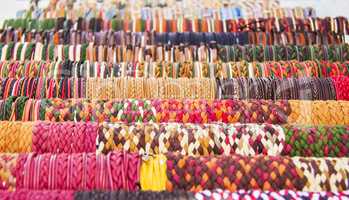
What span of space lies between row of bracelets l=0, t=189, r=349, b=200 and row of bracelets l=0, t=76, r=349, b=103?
25cm

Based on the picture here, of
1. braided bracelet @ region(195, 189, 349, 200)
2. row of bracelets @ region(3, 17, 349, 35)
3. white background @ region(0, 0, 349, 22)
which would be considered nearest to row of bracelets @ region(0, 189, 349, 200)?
braided bracelet @ region(195, 189, 349, 200)

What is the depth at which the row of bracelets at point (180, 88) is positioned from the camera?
0.73m

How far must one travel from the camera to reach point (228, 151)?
598mm

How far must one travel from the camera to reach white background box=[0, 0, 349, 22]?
1.25m

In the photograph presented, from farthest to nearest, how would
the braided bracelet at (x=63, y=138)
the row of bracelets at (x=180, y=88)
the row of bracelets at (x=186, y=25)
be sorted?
the row of bracelets at (x=186, y=25) → the row of bracelets at (x=180, y=88) → the braided bracelet at (x=63, y=138)

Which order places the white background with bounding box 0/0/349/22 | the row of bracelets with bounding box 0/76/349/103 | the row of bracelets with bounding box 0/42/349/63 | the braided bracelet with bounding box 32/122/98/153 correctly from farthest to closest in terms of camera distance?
the white background with bounding box 0/0/349/22 → the row of bracelets with bounding box 0/42/349/63 → the row of bracelets with bounding box 0/76/349/103 → the braided bracelet with bounding box 32/122/98/153

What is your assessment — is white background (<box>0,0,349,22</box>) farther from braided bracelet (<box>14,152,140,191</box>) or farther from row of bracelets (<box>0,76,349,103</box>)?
braided bracelet (<box>14,152,140,191</box>)

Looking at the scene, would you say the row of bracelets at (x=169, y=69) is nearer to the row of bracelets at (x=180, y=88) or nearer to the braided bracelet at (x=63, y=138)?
the row of bracelets at (x=180, y=88)

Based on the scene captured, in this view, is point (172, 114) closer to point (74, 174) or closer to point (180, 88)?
point (180, 88)

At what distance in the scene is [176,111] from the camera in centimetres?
66

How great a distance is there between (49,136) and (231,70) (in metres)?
0.39

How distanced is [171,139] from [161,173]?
0.07 meters

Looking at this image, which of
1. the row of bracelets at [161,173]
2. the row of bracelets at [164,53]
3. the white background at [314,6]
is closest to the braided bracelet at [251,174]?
the row of bracelets at [161,173]

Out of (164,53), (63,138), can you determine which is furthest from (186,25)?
(63,138)
